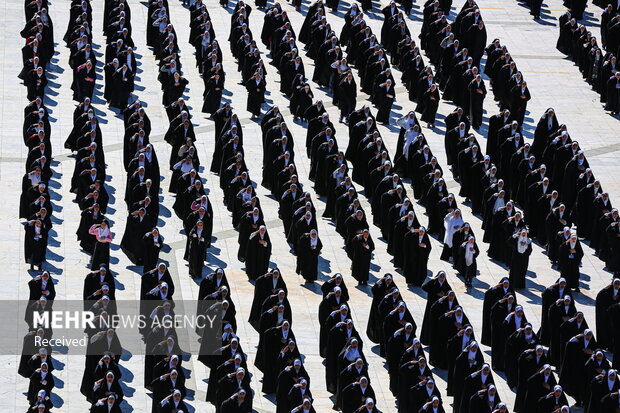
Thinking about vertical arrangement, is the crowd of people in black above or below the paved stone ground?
above

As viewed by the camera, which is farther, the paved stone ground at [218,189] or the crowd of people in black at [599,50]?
the crowd of people in black at [599,50]

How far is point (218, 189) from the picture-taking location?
38.7 meters

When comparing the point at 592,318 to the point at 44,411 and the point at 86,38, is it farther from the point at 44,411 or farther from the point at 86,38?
the point at 86,38

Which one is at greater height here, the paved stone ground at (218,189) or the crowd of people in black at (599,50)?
the crowd of people in black at (599,50)

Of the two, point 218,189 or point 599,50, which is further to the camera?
point 599,50

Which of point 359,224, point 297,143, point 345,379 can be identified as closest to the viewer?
point 345,379

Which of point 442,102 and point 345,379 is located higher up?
point 442,102

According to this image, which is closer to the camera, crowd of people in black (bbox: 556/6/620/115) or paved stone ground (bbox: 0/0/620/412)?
paved stone ground (bbox: 0/0/620/412)

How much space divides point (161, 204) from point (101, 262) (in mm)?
3336

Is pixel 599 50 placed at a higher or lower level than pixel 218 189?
higher

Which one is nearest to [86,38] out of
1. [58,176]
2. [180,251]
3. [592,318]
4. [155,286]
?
[58,176]

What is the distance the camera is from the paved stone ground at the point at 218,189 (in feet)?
106

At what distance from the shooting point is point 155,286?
32906 mm

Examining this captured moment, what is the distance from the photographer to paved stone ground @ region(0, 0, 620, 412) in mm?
32344
